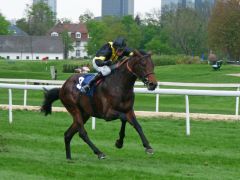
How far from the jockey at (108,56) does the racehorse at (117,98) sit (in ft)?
0.38

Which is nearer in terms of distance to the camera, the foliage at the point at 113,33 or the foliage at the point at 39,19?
the foliage at the point at 113,33

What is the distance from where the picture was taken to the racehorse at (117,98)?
375 inches

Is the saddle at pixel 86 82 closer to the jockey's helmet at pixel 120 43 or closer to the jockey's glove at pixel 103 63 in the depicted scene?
the jockey's glove at pixel 103 63

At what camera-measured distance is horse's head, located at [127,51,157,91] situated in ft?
30.7

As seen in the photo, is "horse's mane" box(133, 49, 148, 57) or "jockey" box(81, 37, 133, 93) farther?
"jockey" box(81, 37, 133, 93)

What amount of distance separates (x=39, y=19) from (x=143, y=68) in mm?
139597

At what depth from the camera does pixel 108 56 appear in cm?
1032

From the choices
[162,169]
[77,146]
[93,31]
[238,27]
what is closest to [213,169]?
[162,169]

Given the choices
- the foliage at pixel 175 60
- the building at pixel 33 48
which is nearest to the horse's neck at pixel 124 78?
the foliage at pixel 175 60

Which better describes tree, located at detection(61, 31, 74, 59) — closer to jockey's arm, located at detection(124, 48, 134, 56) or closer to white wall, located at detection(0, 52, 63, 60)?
white wall, located at detection(0, 52, 63, 60)

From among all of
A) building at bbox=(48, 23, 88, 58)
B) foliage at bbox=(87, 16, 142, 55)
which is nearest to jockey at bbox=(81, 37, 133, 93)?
foliage at bbox=(87, 16, 142, 55)

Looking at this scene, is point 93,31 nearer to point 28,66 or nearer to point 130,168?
point 28,66

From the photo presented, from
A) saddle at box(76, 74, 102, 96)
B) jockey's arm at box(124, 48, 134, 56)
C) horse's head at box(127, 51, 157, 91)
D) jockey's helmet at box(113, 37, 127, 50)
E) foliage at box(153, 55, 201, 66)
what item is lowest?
foliage at box(153, 55, 201, 66)

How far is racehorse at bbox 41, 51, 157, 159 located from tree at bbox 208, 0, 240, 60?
1827 inches
